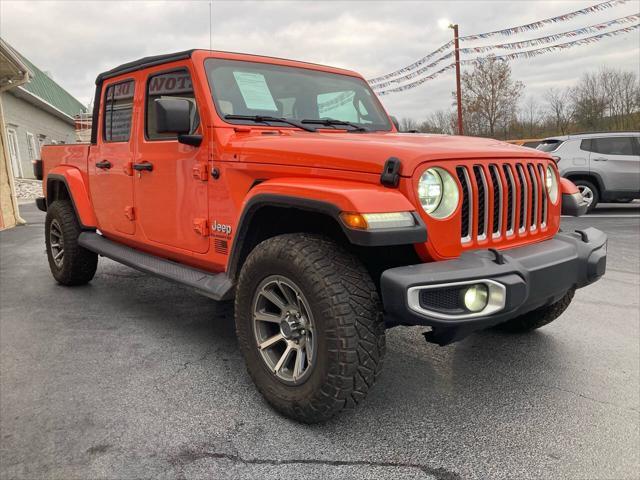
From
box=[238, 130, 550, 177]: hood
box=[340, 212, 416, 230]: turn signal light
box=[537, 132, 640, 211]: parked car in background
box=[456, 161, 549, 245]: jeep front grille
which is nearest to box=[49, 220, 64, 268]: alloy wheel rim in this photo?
box=[238, 130, 550, 177]: hood

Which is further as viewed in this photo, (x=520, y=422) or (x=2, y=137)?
(x=2, y=137)

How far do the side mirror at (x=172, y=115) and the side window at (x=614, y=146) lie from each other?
10166mm

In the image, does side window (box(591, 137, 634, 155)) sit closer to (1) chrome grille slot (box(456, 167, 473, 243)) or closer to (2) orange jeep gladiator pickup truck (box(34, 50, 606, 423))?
(2) orange jeep gladiator pickup truck (box(34, 50, 606, 423))

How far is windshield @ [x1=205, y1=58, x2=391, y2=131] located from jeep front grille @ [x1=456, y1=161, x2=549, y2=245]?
1.22 metres

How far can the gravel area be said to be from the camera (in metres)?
18.0

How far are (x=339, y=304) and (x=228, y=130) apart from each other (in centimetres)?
144

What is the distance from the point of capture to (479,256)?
7.53 ft

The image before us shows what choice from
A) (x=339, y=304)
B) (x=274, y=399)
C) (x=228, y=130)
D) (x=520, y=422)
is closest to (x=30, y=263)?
(x=228, y=130)

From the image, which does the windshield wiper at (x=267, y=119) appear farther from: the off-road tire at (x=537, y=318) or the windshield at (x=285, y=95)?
the off-road tire at (x=537, y=318)

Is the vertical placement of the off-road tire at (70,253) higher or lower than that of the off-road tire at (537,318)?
higher

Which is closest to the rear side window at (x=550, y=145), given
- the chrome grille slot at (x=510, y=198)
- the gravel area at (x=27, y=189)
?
the chrome grille slot at (x=510, y=198)

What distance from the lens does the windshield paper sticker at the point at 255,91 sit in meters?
3.33

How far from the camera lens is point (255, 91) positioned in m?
3.39

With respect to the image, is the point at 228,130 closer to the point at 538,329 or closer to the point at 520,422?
the point at 520,422
